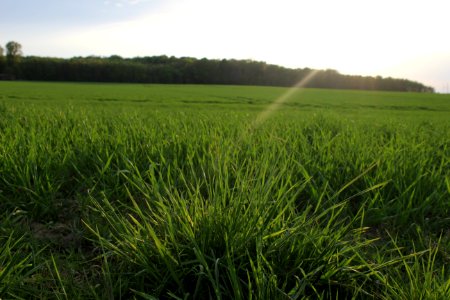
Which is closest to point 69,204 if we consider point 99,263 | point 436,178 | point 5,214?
point 5,214

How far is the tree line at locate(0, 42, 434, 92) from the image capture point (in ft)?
232

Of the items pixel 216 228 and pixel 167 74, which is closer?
pixel 216 228

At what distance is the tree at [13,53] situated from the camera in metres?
71.6

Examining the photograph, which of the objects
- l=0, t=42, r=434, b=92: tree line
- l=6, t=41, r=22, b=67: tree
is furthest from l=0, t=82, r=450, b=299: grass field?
l=6, t=41, r=22, b=67: tree

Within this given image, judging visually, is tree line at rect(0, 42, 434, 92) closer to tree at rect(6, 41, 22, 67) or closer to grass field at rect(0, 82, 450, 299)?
tree at rect(6, 41, 22, 67)

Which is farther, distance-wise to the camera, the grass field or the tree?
the tree

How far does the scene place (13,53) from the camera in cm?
7750

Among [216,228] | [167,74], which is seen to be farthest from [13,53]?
[216,228]

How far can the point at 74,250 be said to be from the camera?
1919mm

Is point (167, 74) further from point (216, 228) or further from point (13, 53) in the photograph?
point (216, 228)

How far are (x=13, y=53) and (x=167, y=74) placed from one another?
1343 inches

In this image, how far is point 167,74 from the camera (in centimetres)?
7125

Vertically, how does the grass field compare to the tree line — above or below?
below

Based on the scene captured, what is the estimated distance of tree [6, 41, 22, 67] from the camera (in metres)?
71.6
